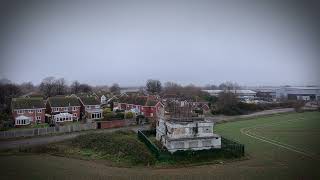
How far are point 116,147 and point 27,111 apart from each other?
63.4ft

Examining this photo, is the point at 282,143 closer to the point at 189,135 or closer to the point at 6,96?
the point at 189,135

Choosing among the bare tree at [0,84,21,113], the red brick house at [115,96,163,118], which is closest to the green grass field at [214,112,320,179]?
the red brick house at [115,96,163,118]

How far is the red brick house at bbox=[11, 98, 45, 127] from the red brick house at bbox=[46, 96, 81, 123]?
1.71m

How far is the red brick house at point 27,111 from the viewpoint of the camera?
39312 millimetres

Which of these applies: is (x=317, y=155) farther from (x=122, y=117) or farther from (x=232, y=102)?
(x=232, y=102)

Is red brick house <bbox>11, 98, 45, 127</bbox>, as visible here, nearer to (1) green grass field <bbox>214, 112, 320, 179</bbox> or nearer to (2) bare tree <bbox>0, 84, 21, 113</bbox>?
(2) bare tree <bbox>0, 84, 21, 113</bbox>

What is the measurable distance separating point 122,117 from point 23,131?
14706 mm

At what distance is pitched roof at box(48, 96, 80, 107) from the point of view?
43881mm

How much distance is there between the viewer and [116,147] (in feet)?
91.3

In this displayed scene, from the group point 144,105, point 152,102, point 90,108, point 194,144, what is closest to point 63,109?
point 90,108

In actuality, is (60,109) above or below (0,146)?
above

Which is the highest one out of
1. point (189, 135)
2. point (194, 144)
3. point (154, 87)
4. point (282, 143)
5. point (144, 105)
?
point (154, 87)

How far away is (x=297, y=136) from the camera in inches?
1407

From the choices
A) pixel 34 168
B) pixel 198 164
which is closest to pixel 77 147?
pixel 34 168
